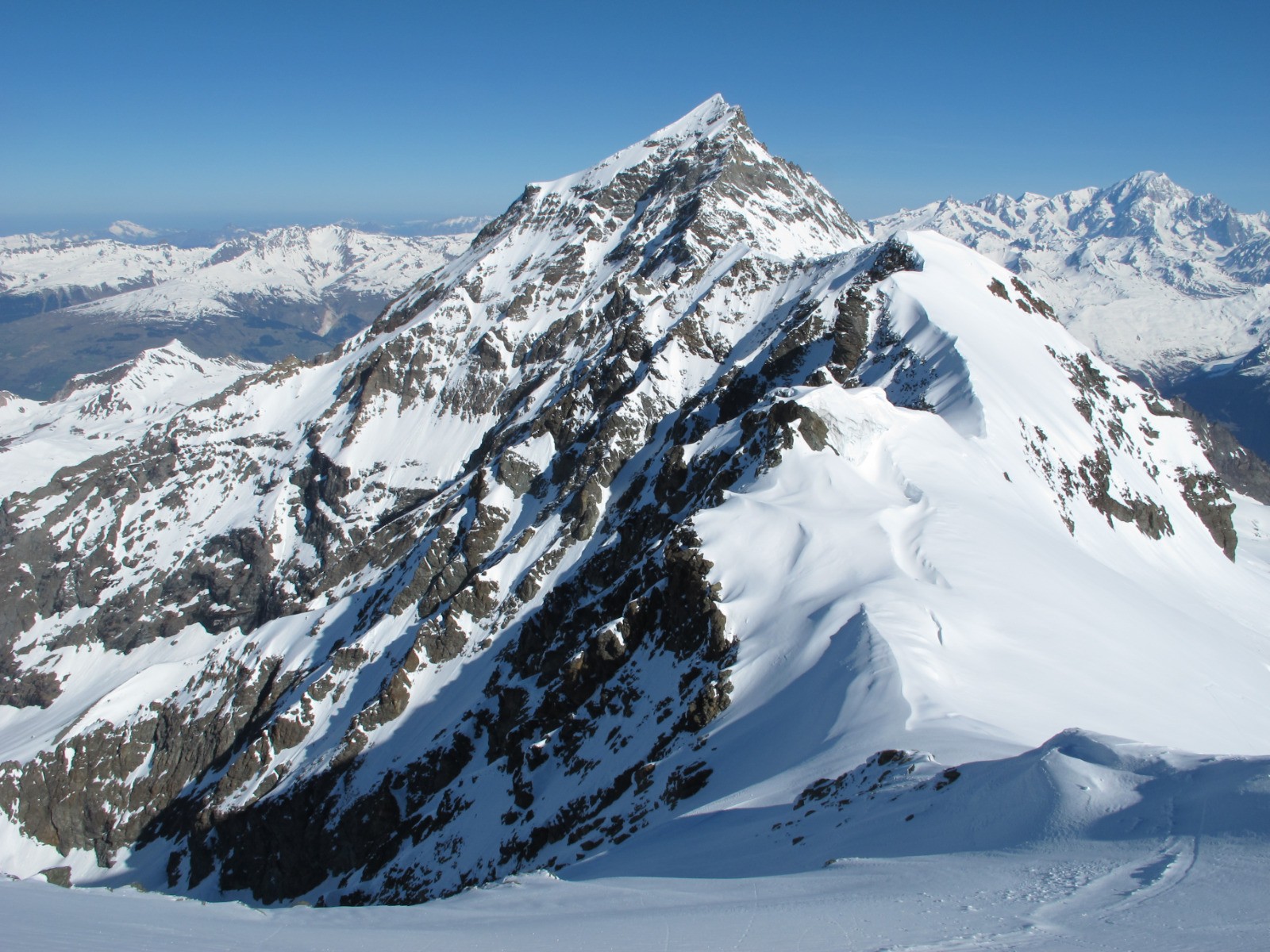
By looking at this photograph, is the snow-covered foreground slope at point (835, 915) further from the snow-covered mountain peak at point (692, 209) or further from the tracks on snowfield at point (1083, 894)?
the snow-covered mountain peak at point (692, 209)

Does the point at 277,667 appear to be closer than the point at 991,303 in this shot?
No

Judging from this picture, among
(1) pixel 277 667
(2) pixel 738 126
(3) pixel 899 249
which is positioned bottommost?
(1) pixel 277 667

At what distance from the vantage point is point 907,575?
3594 cm

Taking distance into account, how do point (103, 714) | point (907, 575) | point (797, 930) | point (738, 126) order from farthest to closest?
point (738, 126)
point (103, 714)
point (907, 575)
point (797, 930)

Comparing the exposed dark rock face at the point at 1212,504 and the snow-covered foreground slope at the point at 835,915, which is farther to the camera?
the exposed dark rock face at the point at 1212,504

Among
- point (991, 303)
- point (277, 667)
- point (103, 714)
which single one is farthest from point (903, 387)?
point (103, 714)

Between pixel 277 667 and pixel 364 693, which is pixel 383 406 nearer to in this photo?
pixel 277 667

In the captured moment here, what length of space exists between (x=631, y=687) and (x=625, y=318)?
96228 millimetres

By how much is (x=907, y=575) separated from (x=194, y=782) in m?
103

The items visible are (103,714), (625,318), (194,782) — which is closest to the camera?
(194,782)

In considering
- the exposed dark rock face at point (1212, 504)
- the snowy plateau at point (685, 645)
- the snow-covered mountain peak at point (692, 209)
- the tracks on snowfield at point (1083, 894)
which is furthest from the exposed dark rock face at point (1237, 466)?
the tracks on snowfield at point (1083, 894)

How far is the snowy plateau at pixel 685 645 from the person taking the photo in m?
14.5

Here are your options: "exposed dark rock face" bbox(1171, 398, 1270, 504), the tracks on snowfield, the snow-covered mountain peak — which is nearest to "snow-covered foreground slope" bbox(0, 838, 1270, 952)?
Answer: the tracks on snowfield

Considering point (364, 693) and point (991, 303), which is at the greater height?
point (991, 303)
